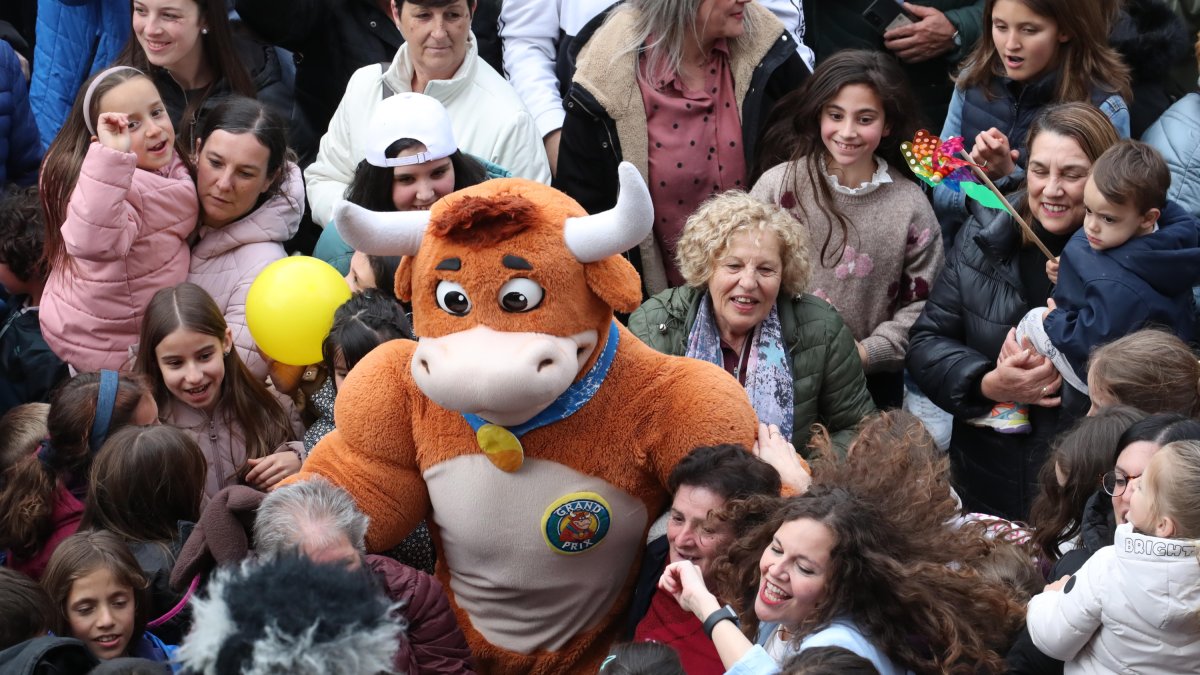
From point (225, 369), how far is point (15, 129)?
Answer: 160cm

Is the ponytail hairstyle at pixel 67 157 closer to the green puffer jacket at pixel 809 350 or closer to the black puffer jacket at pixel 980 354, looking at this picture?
the green puffer jacket at pixel 809 350

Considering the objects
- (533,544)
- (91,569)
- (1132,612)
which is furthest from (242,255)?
(1132,612)

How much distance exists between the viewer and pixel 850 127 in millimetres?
5109

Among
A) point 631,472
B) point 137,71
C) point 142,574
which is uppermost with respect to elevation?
point 137,71

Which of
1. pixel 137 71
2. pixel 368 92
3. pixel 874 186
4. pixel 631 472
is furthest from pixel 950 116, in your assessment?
pixel 137 71

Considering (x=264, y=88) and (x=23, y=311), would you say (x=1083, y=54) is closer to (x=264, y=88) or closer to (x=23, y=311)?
(x=264, y=88)

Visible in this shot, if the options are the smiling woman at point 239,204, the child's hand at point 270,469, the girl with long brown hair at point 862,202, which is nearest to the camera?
the child's hand at point 270,469

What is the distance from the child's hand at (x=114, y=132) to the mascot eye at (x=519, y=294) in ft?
5.75

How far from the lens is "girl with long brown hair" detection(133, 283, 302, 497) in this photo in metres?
4.58

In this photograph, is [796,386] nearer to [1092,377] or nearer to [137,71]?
[1092,377]

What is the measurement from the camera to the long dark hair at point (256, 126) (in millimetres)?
5027

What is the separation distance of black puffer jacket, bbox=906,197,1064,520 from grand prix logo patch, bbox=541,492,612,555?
5.15ft

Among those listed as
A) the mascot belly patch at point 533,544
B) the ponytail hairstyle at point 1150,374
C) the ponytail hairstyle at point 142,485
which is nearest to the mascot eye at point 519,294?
the mascot belly patch at point 533,544

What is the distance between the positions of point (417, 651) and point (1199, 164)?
316 centimetres
